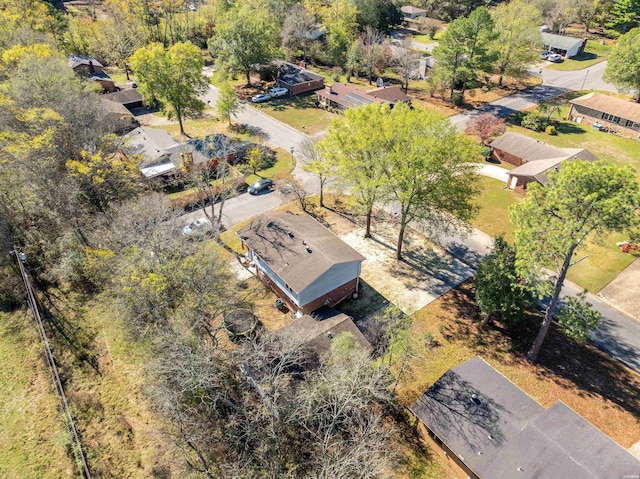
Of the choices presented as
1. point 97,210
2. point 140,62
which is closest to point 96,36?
point 140,62

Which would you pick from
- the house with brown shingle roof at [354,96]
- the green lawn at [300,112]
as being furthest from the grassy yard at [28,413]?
the house with brown shingle roof at [354,96]

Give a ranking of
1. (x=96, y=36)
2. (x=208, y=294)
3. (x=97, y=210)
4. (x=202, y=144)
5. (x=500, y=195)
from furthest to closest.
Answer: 1. (x=96, y=36)
2. (x=202, y=144)
3. (x=500, y=195)
4. (x=97, y=210)
5. (x=208, y=294)

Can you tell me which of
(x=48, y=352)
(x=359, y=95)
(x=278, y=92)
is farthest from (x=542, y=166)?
(x=48, y=352)

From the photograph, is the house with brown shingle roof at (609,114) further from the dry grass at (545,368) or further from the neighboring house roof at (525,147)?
the dry grass at (545,368)

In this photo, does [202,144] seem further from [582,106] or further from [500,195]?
[582,106]

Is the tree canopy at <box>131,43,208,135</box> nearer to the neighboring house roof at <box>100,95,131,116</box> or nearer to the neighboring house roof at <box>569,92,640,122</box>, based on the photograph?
the neighboring house roof at <box>100,95,131,116</box>

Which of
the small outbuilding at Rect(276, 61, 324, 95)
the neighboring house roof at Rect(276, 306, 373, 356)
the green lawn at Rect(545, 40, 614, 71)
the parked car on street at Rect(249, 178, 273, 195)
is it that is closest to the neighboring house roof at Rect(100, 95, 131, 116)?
the parked car on street at Rect(249, 178, 273, 195)

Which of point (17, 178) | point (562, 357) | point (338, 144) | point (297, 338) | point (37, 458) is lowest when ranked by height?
point (37, 458)
